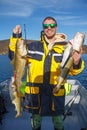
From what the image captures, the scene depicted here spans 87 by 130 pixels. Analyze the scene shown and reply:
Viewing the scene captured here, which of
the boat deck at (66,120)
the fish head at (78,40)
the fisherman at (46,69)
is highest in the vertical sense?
the fish head at (78,40)

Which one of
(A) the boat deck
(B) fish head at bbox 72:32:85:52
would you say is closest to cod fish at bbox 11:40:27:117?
(B) fish head at bbox 72:32:85:52

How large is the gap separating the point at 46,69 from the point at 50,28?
0.80m

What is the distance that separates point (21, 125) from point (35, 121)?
2.79 metres

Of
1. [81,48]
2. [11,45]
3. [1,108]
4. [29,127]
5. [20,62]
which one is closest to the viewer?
[81,48]

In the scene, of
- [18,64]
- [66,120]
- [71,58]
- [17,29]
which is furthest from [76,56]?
[66,120]

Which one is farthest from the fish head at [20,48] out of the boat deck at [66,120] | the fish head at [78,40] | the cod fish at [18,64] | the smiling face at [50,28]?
the boat deck at [66,120]

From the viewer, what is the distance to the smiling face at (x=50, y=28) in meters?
5.61

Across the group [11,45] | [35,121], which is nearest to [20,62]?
[11,45]

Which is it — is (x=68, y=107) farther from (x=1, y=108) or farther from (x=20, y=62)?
(x=20, y=62)

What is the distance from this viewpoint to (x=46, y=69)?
568cm

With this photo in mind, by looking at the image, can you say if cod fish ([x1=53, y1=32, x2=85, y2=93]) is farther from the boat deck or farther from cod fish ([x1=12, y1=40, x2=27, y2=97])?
the boat deck

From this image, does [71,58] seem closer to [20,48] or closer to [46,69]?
[46,69]

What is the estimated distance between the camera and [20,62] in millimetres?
5168

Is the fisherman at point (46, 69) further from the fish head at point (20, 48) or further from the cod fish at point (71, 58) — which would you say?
the fish head at point (20, 48)
